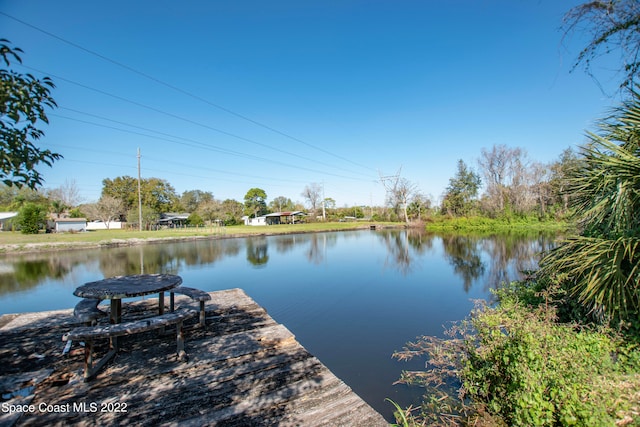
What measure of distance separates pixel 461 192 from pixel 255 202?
138 ft

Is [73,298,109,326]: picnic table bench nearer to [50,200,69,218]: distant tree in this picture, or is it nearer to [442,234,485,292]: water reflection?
[442,234,485,292]: water reflection

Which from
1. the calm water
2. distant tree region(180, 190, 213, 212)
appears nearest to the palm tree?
the calm water

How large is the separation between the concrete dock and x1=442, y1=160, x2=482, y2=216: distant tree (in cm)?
3751

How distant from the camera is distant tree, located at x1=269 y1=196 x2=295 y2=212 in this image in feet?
222

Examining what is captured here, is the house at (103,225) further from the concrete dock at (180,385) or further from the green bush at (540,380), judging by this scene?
the green bush at (540,380)

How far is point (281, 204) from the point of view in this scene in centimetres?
6806

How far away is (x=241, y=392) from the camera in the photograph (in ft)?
8.43

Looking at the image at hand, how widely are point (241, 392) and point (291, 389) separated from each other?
0.46m

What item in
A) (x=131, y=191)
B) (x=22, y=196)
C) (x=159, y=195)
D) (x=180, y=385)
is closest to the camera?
(x=180, y=385)

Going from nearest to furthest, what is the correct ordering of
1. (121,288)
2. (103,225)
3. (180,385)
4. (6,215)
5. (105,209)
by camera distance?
(180,385) → (121,288) → (105,209) → (6,215) → (103,225)

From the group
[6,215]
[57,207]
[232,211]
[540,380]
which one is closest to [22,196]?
[57,207]

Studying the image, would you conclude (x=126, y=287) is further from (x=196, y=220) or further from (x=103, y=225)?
(x=103, y=225)

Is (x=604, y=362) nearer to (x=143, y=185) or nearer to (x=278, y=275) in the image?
(x=278, y=275)

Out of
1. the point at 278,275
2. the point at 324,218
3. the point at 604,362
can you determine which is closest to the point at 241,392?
the point at 604,362
